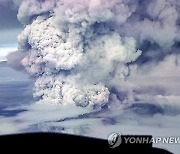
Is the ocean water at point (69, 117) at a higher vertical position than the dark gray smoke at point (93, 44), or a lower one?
lower

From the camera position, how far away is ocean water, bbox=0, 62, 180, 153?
1.53 meters

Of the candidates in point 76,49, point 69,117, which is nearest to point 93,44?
point 76,49

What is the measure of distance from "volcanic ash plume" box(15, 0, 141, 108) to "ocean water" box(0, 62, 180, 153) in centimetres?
5

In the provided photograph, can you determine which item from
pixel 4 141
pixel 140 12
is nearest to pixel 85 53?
pixel 140 12

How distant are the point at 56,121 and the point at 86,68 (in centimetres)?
29

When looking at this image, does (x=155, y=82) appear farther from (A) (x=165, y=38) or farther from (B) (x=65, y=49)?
(B) (x=65, y=49)

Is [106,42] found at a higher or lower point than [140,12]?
lower

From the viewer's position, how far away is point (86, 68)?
155cm

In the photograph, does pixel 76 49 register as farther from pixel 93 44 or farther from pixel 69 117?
pixel 69 117

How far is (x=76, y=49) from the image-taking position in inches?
61.0

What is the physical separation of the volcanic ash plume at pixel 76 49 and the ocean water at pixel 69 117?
0.05 m

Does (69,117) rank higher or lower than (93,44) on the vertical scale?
lower

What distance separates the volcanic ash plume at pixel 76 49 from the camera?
5.02 ft

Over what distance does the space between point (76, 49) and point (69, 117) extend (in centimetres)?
33
